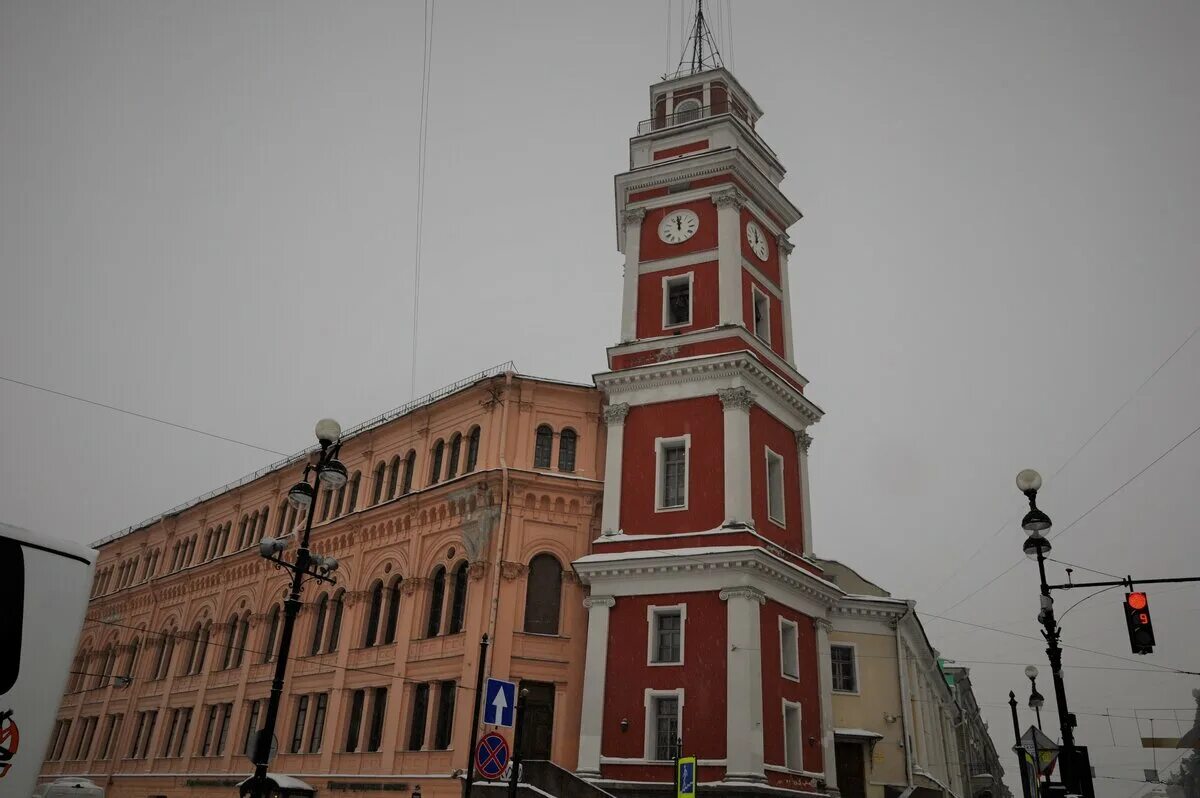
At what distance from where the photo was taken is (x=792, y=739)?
27.1m

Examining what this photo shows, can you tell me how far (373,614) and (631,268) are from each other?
17.0 m

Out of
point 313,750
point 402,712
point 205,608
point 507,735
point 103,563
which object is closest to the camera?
point 507,735

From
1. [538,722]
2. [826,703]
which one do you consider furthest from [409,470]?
[826,703]

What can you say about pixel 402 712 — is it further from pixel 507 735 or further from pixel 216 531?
pixel 216 531

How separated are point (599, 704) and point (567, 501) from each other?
7.31 meters

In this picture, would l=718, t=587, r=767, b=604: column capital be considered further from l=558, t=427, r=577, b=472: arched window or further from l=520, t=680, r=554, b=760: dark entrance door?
l=558, t=427, r=577, b=472: arched window

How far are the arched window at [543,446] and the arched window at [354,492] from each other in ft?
33.1

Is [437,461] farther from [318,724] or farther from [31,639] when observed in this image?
[31,639]

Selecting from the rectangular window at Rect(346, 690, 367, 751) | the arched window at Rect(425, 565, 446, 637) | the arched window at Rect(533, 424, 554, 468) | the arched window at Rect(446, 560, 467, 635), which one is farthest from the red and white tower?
the rectangular window at Rect(346, 690, 367, 751)

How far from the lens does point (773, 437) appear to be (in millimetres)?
31297

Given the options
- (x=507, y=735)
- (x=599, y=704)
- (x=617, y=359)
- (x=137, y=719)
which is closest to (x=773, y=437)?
(x=617, y=359)

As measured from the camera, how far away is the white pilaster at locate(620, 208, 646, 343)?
1303 inches

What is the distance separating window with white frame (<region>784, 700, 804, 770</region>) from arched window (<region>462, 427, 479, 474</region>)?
45.4ft

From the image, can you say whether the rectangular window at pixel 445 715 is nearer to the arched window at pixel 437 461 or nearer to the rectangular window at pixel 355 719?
the rectangular window at pixel 355 719
